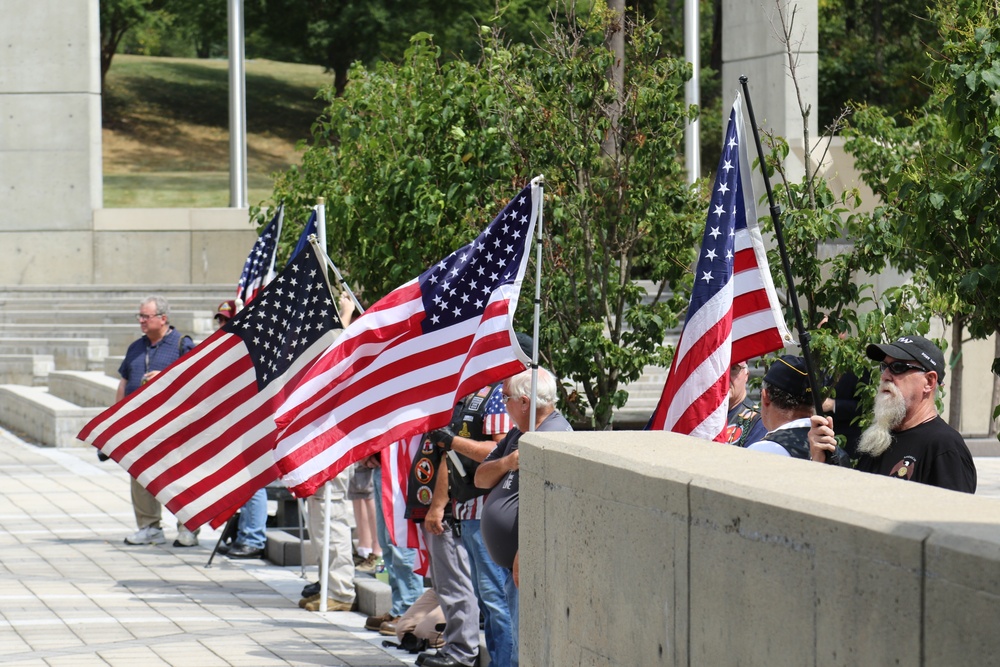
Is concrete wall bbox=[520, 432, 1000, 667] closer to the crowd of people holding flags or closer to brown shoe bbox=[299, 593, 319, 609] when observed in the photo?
the crowd of people holding flags

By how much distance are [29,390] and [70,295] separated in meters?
6.92

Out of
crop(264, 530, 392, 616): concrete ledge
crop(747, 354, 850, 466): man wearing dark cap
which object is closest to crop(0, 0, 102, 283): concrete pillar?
crop(264, 530, 392, 616): concrete ledge

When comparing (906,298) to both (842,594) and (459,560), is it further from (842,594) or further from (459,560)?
(842,594)

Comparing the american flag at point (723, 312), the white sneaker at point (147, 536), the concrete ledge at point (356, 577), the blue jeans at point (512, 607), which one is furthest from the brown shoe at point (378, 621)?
the white sneaker at point (147, 536)

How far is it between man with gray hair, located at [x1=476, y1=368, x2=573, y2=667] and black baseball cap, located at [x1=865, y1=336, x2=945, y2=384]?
5.09 ft

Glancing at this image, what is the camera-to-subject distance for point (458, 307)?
7.83 meters

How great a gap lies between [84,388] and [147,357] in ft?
33.7

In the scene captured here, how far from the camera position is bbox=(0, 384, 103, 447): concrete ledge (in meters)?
20.4

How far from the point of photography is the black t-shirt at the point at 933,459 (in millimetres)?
5539

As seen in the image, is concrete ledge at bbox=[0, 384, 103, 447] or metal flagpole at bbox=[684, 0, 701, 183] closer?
concrete ledge at bbox=[0, 384, 103, 447]

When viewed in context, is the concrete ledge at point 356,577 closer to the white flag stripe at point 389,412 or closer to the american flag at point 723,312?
the white flag stripe at point 389,412

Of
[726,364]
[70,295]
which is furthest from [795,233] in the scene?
[70,295]

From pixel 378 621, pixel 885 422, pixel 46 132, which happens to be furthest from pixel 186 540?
pixel 46 132

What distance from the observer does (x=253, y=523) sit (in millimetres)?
12188
